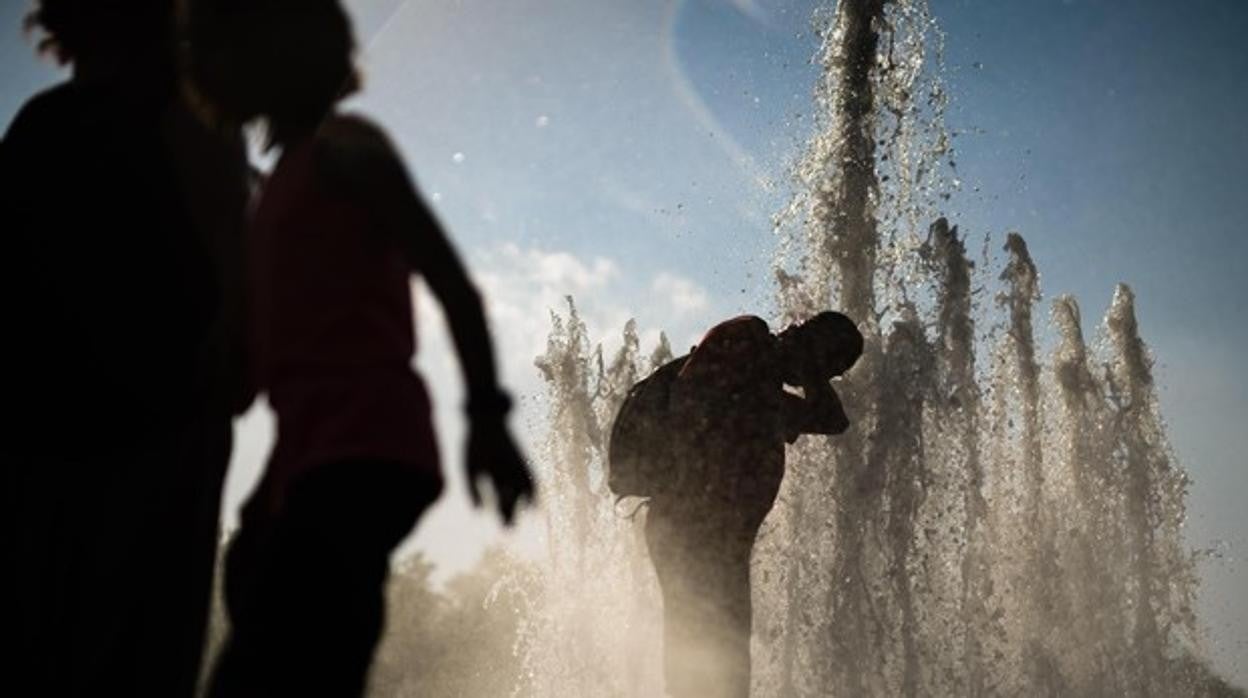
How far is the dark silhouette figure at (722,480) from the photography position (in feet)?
12.1

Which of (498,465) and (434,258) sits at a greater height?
(434,258)

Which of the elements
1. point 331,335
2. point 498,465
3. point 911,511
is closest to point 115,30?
point 331,335

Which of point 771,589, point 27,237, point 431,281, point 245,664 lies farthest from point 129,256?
point 771,589

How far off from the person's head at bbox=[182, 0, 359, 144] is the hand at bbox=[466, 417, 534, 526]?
0.59 m

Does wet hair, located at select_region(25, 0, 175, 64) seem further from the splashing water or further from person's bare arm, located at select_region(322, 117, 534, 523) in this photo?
the splashing water

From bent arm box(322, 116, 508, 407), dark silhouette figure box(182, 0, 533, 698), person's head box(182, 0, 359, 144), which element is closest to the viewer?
dark silhouette figure box(182, 0, 533, 698)

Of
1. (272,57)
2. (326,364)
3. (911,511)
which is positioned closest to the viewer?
(326,364)

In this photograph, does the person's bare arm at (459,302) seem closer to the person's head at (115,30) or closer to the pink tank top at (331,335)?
the pink tank top at (331,335)

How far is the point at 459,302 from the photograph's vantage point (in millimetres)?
1441

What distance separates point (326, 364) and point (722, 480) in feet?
8.26

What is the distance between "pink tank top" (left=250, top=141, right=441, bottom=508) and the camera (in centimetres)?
136

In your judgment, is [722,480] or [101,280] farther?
[722,480]

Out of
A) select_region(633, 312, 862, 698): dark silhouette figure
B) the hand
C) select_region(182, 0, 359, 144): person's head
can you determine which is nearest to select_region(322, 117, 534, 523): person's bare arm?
the hand

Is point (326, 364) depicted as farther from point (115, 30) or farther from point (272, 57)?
point (115, 30)
